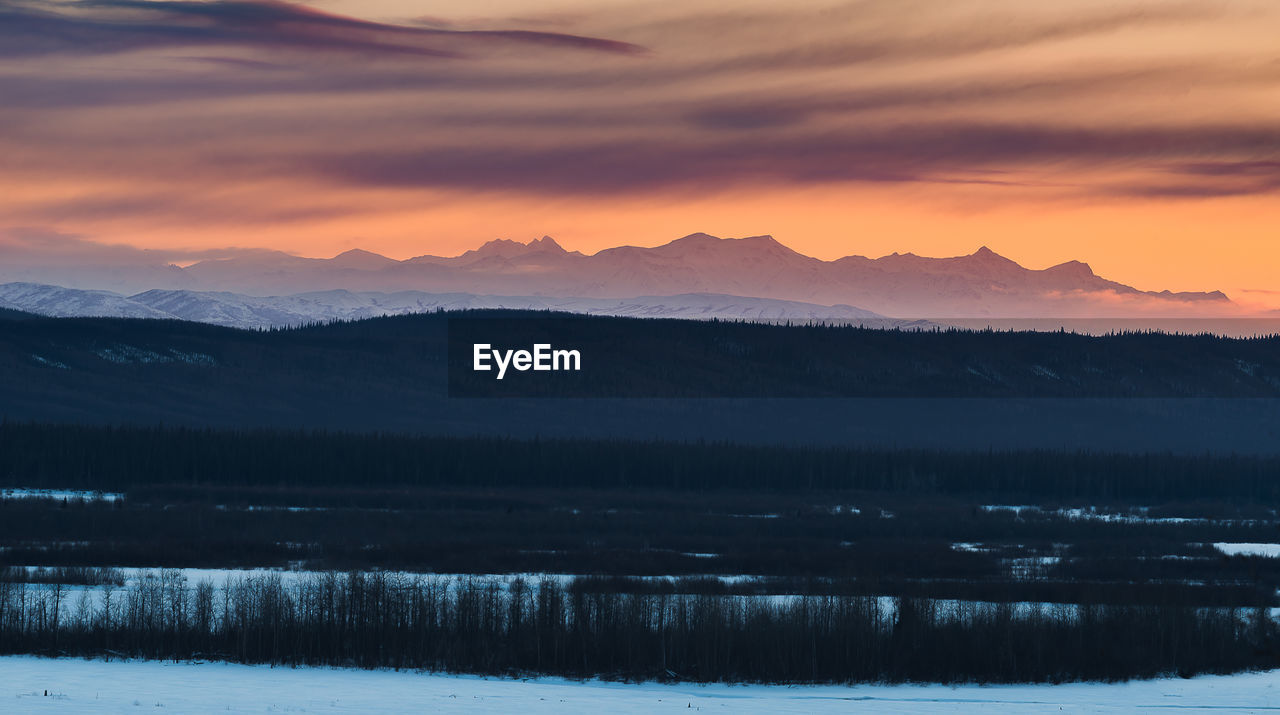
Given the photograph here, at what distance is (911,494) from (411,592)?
295 feet

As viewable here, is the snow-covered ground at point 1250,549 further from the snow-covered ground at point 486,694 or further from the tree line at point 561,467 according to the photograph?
the tree line at point 561,467

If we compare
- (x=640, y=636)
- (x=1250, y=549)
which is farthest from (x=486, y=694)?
(x=1250, y=549)

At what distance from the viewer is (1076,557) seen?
79125 millimetres

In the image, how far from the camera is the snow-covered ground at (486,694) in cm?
3591

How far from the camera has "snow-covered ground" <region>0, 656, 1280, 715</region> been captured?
35906 mm

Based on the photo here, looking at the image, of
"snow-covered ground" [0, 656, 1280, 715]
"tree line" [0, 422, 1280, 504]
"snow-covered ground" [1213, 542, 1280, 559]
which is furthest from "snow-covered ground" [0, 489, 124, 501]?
"snow-covered ground" [1213, 542, 1280, 559]

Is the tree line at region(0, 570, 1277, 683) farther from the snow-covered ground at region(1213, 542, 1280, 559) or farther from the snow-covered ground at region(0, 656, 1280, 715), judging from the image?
the snow-covered ground at region(1213, 542, 1280, 559)

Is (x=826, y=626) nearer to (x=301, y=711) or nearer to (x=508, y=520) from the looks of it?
(x=301, y=711)

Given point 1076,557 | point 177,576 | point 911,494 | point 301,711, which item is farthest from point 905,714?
point 911,494

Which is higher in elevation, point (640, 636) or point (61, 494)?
point (61, 494)

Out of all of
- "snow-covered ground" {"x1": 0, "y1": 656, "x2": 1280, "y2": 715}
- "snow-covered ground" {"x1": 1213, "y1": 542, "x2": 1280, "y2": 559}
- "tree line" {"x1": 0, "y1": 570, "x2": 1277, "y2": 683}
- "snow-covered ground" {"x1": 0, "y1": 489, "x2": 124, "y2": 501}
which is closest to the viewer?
"snow-covered ground" {"x1": 0, "y1": 656, "x2": 1280, "y2": 715}

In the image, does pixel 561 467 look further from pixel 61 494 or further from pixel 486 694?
pixel 486 694

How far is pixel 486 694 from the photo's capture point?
39.0 m

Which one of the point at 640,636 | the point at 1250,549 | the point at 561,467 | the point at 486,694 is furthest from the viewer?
the point at 561,467
